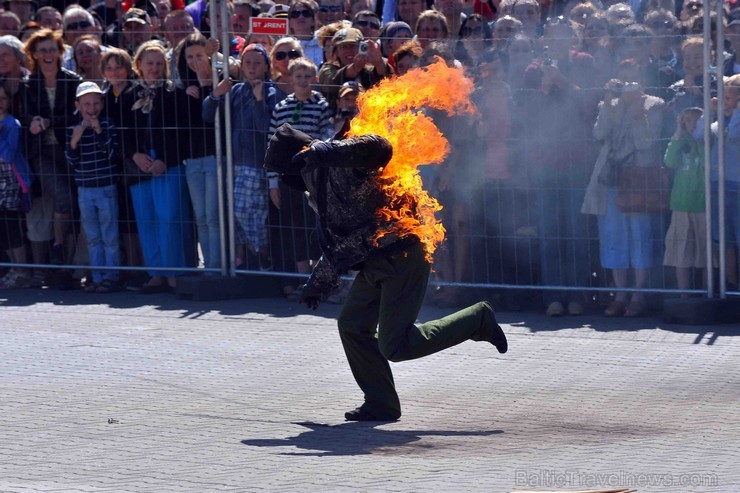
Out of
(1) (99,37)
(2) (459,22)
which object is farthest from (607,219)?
(1) (99,37)

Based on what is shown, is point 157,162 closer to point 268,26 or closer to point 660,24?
point 268,26

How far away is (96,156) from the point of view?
11.4 meters

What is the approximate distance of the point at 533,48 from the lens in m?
9.96

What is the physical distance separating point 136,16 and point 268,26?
2052 mm

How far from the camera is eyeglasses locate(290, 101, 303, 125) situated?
10.5m

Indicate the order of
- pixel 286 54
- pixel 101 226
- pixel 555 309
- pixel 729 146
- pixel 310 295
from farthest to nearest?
pixel 101 226 → pixel 286 54 → pixel 555 309 → pixel 729 146 → pixel 310 295

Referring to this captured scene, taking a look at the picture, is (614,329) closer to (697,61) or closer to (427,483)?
(697,61)

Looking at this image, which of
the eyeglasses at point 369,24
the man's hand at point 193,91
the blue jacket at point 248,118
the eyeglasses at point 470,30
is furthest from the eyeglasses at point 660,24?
the man's hand at point 193,91

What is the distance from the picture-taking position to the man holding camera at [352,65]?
10.5 metres

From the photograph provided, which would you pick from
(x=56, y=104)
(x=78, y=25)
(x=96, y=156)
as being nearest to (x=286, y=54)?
(x=96, y=156)

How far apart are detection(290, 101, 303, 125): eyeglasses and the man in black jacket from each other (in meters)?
3.13

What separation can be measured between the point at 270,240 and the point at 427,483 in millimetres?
5422

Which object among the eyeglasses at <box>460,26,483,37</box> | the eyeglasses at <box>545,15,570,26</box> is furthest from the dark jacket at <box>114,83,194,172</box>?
the eyeglasses at <box>545,15,570,26</box>

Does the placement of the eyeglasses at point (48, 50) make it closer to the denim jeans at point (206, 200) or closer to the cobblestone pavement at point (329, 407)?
the denim jeans at point (206, 200)
